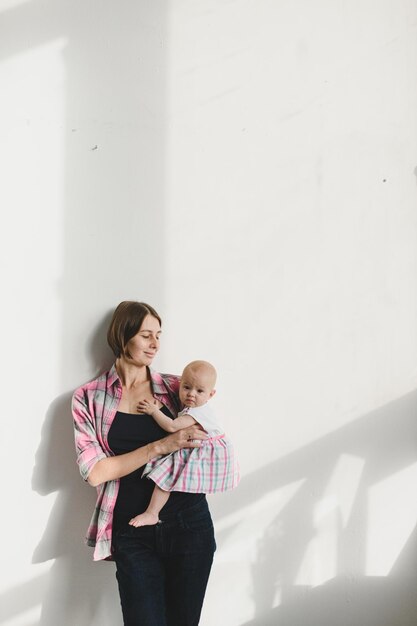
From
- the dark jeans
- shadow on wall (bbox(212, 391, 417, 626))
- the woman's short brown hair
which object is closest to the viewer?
the dark jeans

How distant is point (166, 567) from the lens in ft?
6.91

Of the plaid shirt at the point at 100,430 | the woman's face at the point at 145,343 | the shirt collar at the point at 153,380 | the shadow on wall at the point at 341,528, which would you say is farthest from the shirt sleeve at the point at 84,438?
the shadow on wall at the point at 341,528

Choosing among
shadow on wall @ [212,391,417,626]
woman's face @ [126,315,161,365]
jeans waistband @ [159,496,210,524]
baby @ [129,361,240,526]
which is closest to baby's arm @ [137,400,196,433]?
baby @ [129,361,240,526]

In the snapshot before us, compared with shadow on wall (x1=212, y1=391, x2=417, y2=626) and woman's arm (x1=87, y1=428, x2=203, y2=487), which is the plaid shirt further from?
shadow on wall (x1=212, y1=391, x2=417, y2=626)

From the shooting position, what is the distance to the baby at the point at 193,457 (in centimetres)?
207

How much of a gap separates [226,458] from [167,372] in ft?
1.22

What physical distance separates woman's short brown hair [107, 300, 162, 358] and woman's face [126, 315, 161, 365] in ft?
0.04

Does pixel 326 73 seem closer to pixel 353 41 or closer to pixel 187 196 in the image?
pixel 353 41

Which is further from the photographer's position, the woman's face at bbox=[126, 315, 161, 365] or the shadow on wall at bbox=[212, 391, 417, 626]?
the shadow on wall at bbox=[212, 391, 417, 626]

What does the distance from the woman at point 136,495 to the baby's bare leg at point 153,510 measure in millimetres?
35

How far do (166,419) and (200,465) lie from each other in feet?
0.59

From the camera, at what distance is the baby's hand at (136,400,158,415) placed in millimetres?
2152

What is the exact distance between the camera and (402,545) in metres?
2.57

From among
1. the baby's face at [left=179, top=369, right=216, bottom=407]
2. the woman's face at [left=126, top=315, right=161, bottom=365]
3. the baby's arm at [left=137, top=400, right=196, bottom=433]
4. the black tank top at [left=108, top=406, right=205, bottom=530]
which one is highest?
the woman's face at [left=126, top=315, right=161, bottom=365]
